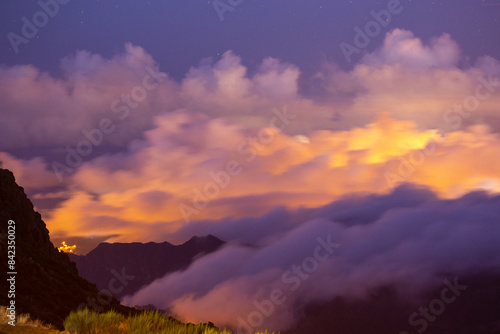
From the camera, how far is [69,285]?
2338 centimetres

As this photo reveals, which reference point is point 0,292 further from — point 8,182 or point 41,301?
point 8,182

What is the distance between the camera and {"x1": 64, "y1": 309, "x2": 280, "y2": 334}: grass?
30.1ft

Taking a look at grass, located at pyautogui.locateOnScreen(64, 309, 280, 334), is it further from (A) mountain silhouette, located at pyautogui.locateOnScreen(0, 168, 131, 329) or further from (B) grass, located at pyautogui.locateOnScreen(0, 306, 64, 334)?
(A) mountain silhouette, located at pyautogui.locateOnScreen(0, 168, 131, 329)

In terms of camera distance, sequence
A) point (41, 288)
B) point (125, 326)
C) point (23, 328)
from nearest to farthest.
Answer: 1. point (23, 328)
2. point (125, 326)
3. point (41, 288)

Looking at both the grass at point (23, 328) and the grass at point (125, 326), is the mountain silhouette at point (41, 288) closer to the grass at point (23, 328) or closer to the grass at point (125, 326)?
the grass at point (23, 328)

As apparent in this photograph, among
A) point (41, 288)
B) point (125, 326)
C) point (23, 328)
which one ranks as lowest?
point (125, 326)

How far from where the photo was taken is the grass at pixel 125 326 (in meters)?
9.16

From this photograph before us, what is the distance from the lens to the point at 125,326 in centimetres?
949

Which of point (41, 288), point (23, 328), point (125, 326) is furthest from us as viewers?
point (41, 288)

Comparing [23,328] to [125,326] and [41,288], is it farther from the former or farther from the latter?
[41,288]

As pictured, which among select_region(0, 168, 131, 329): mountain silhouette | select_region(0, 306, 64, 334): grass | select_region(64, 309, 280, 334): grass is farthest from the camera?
select_region(0, 168, 131, 329): mountain silhouette

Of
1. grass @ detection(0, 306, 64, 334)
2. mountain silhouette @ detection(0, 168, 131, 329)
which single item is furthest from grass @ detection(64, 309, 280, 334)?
mountain silhouette @ detection(0, 168, 131, 329)

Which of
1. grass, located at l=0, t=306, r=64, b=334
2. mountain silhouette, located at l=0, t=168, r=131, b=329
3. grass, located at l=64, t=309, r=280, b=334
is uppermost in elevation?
mountain silhouette, located at l=0, t=168, r=131, b=329

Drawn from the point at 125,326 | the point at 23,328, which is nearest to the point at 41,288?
the point at 23,328
